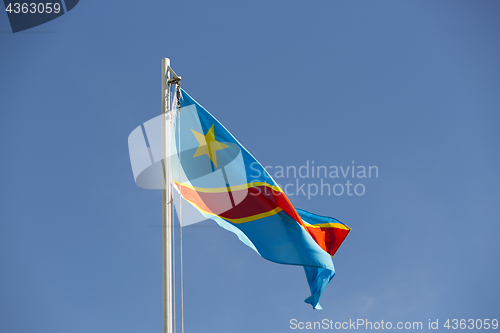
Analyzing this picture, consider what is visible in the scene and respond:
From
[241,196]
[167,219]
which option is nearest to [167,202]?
[167,219]

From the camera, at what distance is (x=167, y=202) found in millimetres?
10359

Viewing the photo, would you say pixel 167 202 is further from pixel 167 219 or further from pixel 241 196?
pixel 241 196

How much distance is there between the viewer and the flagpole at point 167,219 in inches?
381

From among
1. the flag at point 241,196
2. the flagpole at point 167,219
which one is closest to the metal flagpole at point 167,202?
the flagpole at point 167,219

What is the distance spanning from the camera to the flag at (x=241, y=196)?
498 inches

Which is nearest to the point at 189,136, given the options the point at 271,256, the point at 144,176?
the point at 144,176

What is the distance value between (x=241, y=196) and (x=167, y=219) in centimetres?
313

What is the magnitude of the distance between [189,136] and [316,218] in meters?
4.18

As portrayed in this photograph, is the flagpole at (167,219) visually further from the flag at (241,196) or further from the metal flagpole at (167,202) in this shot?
the flag at (241,196)

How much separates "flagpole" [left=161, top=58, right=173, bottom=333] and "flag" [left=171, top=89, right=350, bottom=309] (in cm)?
132

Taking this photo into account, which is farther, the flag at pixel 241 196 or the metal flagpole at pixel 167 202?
the flag at pixel 241 196

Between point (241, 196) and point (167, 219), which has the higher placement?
point (241, 196)

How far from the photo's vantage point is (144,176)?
1176cm

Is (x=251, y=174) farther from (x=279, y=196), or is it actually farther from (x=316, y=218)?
(x=316, y=218)
